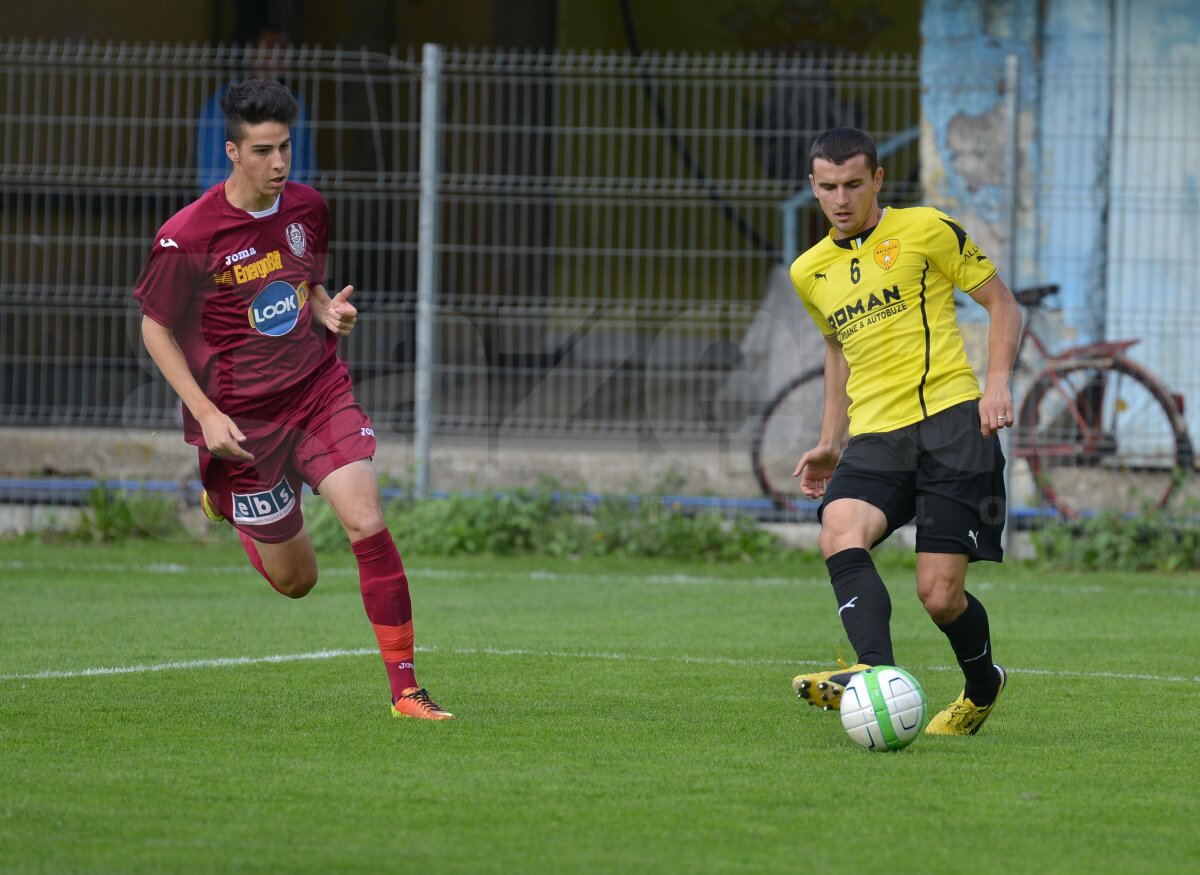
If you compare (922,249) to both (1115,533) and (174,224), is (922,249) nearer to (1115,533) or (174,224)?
(174,224)

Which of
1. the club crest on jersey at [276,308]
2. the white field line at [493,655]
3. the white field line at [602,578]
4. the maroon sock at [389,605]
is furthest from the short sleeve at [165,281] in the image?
the white field line at [602,578]

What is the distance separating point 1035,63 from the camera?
11430 millimetres

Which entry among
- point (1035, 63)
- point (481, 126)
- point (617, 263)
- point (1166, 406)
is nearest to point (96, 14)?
point (481, 126)

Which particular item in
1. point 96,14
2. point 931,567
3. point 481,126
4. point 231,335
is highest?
point 96,14

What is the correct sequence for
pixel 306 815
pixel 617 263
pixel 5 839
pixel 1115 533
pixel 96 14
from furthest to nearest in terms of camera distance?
pixel 96 14 → pixel 617 263 → pixel 1115 533 → pixel 306 815 → pixel 5 839

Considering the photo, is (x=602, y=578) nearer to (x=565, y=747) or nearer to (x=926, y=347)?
(x=926, y=347)

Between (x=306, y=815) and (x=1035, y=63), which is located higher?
(x=1035, y=63)

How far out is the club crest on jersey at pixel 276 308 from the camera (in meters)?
5.61

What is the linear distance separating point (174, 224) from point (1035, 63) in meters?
7.45

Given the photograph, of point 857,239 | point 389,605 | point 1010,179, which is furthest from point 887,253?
point 1010,179

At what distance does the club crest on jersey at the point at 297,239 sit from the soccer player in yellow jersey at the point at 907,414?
1556 mm

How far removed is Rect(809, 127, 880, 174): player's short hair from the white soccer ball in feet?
4.64

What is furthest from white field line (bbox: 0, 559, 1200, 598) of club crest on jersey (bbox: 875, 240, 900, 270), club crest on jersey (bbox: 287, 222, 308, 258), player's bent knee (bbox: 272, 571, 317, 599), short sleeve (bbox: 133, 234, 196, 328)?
club crest on jersey (bbox: 875, 240, 900, 270)

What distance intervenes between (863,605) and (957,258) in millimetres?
1077
